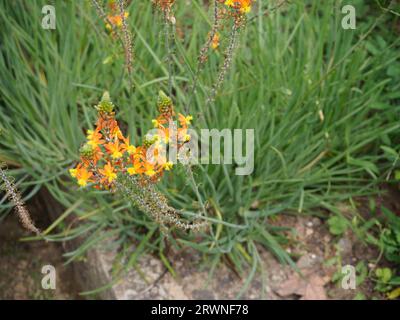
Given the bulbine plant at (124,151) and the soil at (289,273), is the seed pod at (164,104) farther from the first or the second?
the soil at (289,273)

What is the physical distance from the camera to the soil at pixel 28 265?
2814 millimetres

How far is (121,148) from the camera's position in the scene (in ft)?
4.63

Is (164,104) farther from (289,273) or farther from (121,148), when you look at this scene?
(289,273)

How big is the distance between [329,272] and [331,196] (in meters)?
0.32

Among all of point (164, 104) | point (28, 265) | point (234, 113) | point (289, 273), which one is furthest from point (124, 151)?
point (28, 265)

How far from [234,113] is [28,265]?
1.42 meters

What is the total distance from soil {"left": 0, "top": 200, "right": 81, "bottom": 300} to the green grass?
1.56ft

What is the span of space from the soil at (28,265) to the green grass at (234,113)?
0.48 m

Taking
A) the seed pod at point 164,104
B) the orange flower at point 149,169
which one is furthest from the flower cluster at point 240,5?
the orange flower at point 149,169

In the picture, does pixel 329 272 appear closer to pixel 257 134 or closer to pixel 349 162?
pixel 349 162

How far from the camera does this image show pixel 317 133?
2.45 m

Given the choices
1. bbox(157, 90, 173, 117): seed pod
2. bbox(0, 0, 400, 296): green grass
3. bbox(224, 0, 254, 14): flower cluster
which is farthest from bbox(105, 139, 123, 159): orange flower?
bbox(0, 0, 400, 296): green grass

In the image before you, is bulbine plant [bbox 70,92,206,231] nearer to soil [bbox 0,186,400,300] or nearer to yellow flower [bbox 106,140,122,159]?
yellow flower [bbox 106,140,122,159]

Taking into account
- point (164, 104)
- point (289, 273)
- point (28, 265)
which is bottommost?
point (28, 265)
